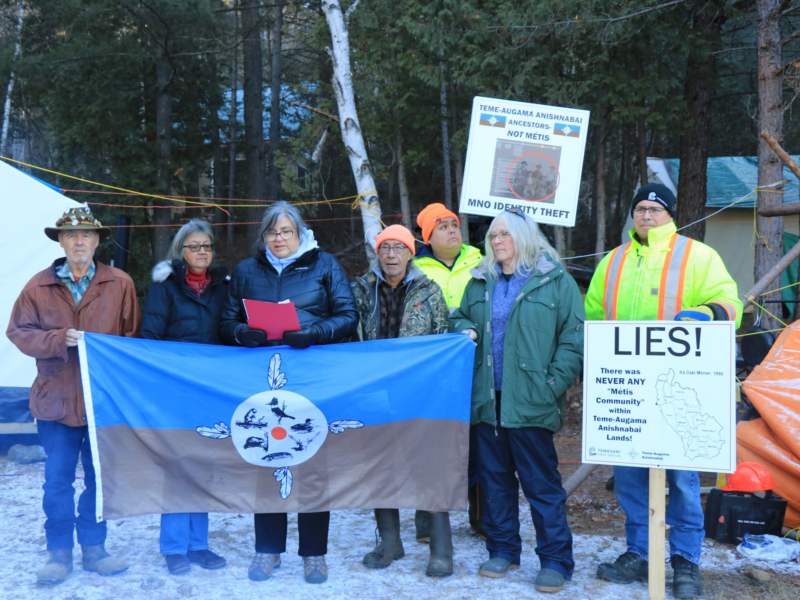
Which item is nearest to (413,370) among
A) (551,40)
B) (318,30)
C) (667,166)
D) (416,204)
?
(551,40)

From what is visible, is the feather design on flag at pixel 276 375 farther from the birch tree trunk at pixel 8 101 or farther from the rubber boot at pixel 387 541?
the birch tree trunk at pixel 8 101

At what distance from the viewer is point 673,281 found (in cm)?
368

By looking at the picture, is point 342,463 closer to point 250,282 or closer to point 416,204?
point 250,282

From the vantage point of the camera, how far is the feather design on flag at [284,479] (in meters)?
3.86

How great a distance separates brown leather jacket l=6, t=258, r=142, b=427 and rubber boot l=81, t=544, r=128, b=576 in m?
0.75

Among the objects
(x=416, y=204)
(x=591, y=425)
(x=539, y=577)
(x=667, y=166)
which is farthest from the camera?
(x=416, y=204)

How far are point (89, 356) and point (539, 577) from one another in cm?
264

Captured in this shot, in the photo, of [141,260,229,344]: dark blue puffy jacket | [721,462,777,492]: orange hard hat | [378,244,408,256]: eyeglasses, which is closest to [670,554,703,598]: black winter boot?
[721,462,777,492]: orange hard hat

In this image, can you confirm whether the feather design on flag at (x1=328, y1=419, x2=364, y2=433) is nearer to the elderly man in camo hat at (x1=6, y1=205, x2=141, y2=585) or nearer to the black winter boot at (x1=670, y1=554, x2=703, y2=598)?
the elderly man in camo hat at (x1=6, y1=205, x2=141, y2=585)

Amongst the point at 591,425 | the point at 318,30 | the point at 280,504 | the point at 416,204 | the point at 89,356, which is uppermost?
the point at 318,30

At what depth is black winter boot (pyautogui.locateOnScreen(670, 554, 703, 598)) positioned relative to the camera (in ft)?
11.9

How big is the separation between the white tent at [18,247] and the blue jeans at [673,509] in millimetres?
5625

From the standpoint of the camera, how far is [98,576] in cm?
391

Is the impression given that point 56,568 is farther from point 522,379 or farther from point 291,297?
point 522,379
